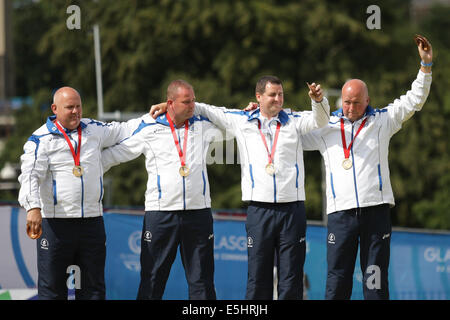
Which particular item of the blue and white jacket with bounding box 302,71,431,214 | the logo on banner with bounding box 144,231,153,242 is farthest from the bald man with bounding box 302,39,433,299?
the logo on banner with bounding box 144,231,153,242

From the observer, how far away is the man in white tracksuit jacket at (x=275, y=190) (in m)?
5.80

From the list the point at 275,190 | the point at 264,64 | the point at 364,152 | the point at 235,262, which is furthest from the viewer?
the point at 264,64

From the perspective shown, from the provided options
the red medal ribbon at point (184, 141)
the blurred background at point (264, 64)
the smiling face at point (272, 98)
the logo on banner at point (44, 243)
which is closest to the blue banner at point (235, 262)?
the logo on banner at point (44, 243)

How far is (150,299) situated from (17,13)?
30.1 meters

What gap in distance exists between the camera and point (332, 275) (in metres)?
5.84

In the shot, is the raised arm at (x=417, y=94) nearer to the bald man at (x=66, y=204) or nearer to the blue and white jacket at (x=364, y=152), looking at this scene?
the blue and white jacket at (x=364, y=152)

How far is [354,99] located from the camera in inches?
233

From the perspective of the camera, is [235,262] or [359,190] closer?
[359,190]

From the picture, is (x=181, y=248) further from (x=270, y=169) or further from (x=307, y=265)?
(x=307, y=265)

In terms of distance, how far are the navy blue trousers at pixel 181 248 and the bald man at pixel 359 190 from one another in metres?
0.99

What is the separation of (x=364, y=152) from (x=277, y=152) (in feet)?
2.32

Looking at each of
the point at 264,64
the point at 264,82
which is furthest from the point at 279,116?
the point at 264,64

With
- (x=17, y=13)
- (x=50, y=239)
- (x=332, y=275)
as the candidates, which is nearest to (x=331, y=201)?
(x=332, y=275)
